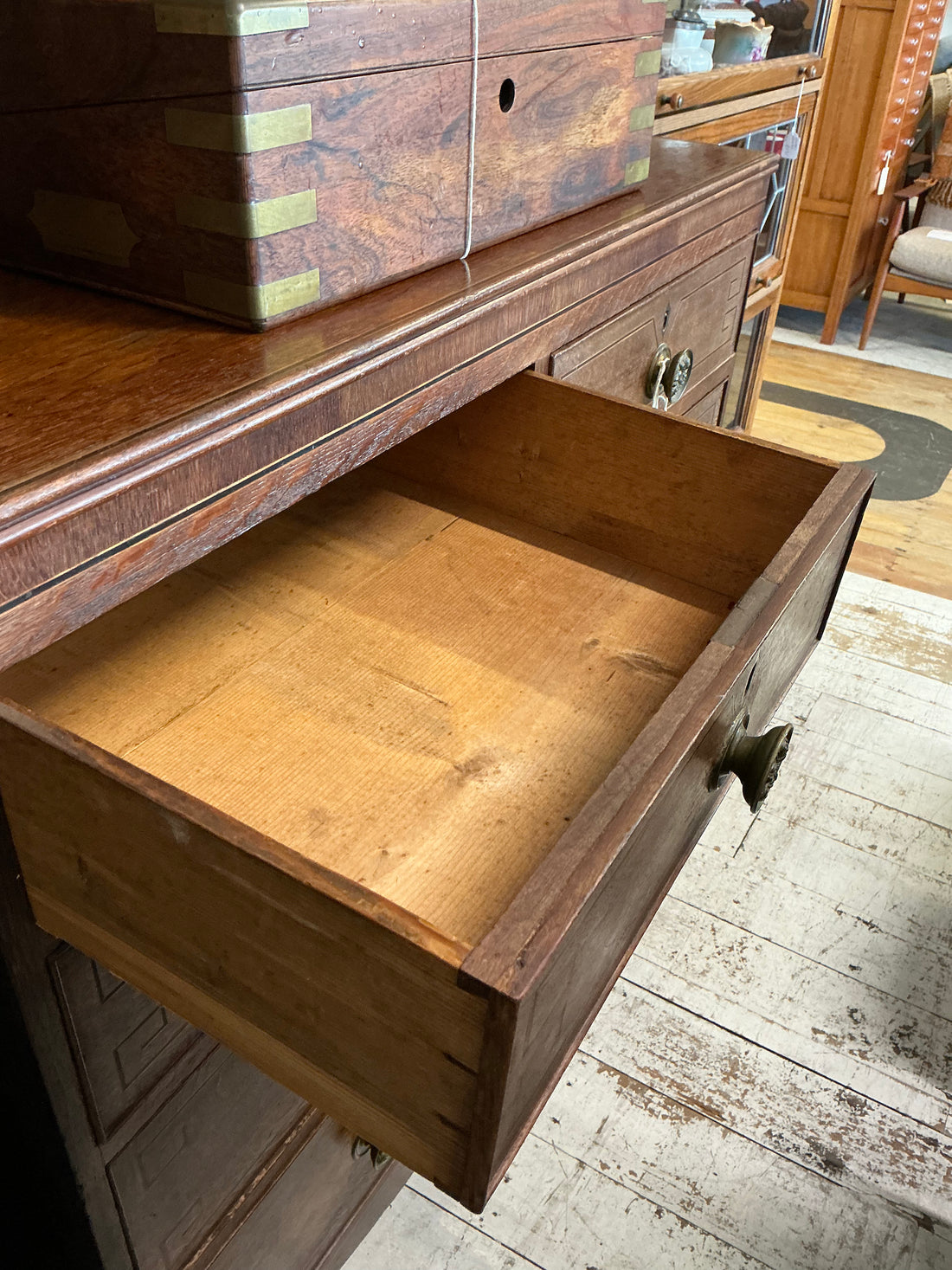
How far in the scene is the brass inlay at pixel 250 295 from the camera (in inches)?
24.6

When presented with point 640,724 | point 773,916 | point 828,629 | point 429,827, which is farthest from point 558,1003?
point 828,629

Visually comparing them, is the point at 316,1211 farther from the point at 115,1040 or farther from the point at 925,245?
the point at 925,245

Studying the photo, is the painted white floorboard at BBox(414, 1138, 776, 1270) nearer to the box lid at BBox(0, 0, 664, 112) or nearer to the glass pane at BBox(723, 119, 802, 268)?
the box lid at BBox(0, 0, 664, 112)

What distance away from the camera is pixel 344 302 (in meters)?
0.70

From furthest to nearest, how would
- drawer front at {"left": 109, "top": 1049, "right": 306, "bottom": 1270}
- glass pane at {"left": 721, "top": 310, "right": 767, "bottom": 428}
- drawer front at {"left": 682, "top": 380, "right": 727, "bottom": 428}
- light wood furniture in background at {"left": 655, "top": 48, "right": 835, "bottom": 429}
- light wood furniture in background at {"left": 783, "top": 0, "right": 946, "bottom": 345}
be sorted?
light wood furniture in background at {"left": 783, "top": 0, "right": 946, "bottom": 345}
glass pane at {"left": 721, "top": 310, "right": 767, "bottom": 428}
light wood furniture in background at {"left": 655, "top": 48, "right": 835, "bottom": 429}
drawer front at {"left": 682, "top": 380, "right": 727, "bottom": 428}
drawer front at {"left": 109, "top": 1049, "right": 306, "bottom": 1270}

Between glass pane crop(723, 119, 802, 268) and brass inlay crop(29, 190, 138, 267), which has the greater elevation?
brass inlay crop(29, 190, 138, 267)

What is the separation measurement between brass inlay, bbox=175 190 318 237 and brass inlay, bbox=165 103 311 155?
0.09ft

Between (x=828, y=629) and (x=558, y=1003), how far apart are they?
180 centimetres

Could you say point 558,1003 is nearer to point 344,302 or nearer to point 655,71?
point 344,302

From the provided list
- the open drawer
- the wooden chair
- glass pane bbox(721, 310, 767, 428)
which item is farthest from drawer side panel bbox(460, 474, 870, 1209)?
the wooden chair

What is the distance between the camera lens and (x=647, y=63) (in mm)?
964

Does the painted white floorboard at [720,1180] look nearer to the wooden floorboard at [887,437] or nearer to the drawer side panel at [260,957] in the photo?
the drawer side panel at [260,957]

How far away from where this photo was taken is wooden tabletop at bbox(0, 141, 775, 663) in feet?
1.59

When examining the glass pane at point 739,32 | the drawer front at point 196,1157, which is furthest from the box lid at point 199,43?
the glass pane at point 739,32
